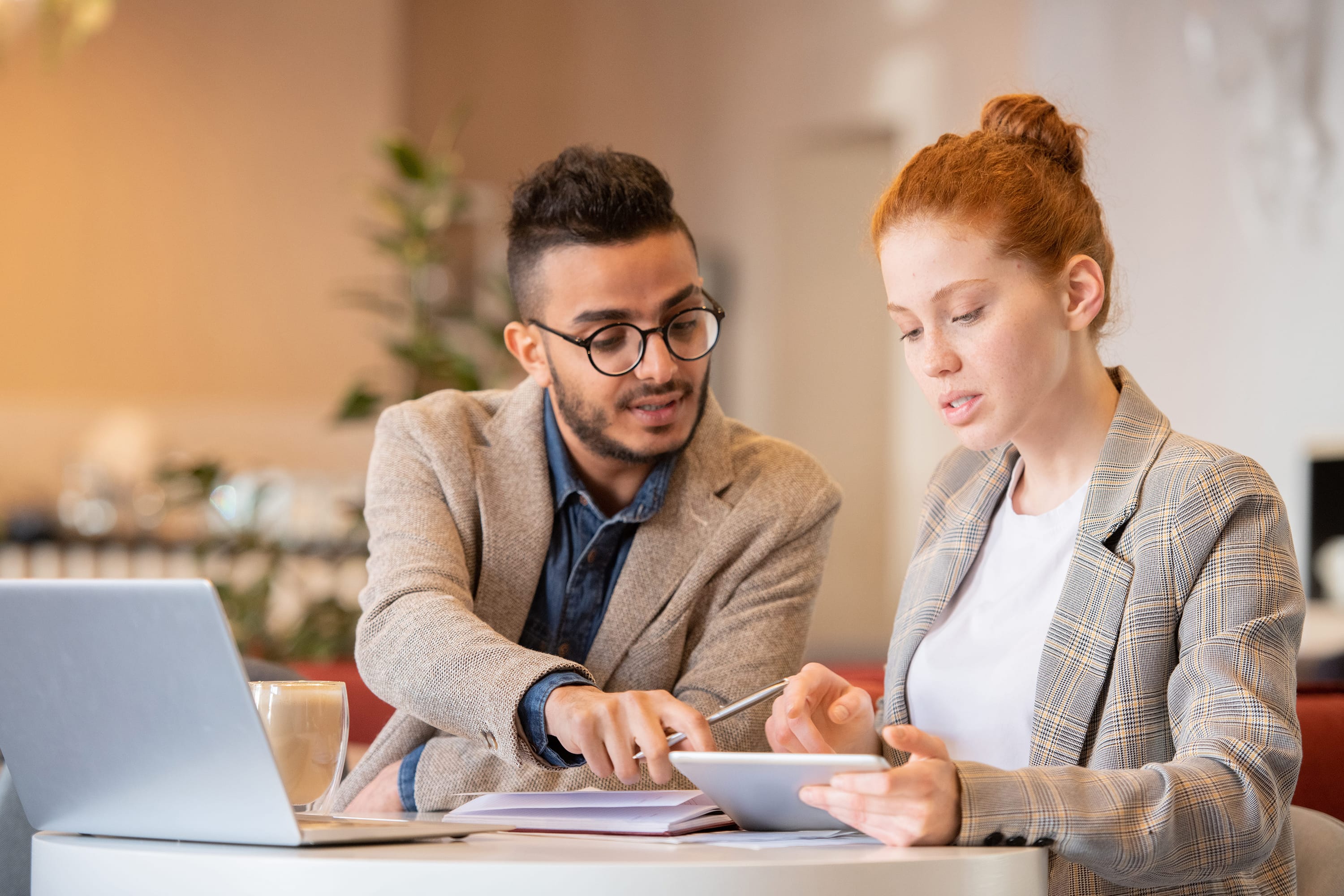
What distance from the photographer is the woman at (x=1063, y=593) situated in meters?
0.93

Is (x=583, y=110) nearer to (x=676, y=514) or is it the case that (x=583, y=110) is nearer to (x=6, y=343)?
(x=6, y=343)

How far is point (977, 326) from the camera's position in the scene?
120 centimetres

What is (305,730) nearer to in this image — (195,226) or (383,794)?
(383,794)

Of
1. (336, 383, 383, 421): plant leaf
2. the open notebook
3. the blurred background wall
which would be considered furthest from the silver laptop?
the blurred background wall

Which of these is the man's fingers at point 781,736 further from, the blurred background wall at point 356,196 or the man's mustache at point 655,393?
the blurred background wall at point 356,196

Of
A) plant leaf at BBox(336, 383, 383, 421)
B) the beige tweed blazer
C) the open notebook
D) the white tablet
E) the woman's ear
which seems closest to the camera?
the white tablet

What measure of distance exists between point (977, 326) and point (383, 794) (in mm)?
882

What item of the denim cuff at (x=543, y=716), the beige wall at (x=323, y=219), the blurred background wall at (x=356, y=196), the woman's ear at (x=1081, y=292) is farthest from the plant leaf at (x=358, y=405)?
the woman's ear at (x=1081, y=292)

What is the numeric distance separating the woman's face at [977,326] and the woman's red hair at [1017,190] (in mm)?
20

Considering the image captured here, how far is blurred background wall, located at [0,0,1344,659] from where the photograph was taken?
209 inches

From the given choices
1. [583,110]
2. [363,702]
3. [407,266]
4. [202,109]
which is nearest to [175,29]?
[202,109]

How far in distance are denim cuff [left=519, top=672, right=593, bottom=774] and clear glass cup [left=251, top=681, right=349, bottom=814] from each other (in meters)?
0.17

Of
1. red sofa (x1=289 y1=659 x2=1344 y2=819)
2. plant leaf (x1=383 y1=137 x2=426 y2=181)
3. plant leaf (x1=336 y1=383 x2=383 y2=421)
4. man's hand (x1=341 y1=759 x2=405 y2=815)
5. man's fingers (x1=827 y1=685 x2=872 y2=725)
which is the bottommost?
man's hand (x1=341 y1=759 x2=405 y2=815)

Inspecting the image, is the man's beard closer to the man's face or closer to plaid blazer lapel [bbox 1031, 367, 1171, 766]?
the man's face
